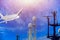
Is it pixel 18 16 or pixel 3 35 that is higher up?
pixel 18 16

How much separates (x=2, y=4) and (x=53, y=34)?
0.96m

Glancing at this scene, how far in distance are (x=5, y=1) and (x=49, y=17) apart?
77 cm

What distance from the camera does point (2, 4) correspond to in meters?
3.08

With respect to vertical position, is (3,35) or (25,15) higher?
(25,15)

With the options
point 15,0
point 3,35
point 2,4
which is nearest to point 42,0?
point 15,0

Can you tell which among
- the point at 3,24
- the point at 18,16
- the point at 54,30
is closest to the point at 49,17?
the point at 54,30

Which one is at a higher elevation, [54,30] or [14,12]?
[14,12]

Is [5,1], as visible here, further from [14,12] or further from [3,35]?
[3,35]

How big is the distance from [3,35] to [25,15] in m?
0.49

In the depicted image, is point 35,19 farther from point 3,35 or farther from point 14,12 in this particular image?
point 3,35

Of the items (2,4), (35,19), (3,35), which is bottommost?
(3,35)

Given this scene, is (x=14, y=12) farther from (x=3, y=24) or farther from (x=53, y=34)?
Answer: (x=53, y=34)

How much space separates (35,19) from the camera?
3.03 meters

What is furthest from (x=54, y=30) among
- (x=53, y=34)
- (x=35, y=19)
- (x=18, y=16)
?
(x=18, y=16)
